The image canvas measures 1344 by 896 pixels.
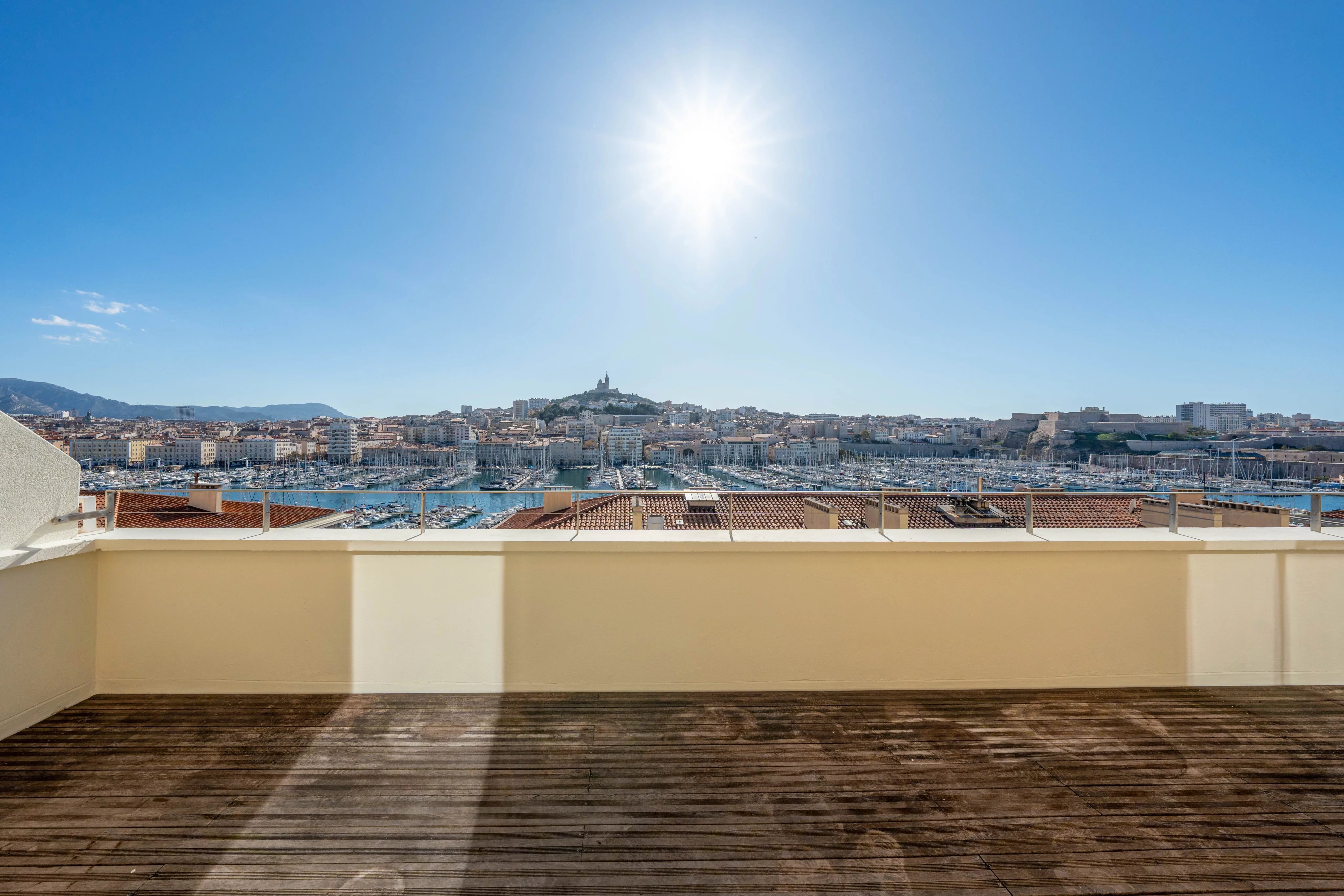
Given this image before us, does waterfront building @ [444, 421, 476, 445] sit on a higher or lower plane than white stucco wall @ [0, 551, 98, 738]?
higher

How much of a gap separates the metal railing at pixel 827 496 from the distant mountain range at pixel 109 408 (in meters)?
0.82

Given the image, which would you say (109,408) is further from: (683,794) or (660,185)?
(660,185)

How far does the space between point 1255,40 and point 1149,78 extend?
3.25ft

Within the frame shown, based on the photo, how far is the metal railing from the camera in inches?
104

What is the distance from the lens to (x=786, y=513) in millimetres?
2859

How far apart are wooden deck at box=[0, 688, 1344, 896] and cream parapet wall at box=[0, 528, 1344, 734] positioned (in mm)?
133

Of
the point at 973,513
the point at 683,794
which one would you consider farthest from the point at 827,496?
the point at 683,794

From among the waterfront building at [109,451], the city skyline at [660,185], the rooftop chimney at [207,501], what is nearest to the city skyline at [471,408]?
the city skyline at [660,185]

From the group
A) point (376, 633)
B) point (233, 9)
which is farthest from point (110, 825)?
point (233, 9)

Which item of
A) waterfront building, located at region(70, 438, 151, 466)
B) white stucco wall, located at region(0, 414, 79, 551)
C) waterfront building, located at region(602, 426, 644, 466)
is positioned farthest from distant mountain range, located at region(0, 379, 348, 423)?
waterfront building, located at region(602, 426, 644, 466)

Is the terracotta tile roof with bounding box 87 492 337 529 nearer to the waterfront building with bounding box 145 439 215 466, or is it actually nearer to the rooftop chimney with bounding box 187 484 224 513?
the rooftop chimney with bounding box 187 484 224 513

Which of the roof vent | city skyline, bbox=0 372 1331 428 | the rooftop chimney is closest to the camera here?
the rooftop chimney

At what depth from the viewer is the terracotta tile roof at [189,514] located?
265cm

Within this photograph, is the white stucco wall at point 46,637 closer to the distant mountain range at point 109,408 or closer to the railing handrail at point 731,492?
the railing handrail at point 731,492
